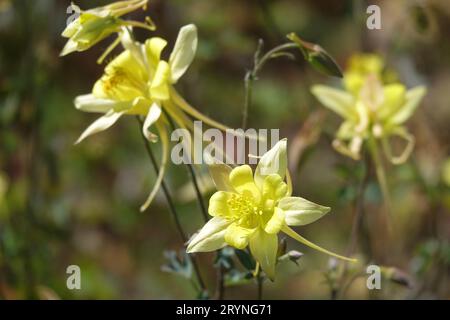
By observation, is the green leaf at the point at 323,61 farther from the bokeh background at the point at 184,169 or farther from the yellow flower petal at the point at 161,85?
the bokeh background at the point at 184,169

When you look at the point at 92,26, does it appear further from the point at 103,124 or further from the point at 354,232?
the point at 354,232

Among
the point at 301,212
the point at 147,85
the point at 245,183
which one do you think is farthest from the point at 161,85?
the point at 301,212

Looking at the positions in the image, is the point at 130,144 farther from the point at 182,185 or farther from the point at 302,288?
the point at 302,288

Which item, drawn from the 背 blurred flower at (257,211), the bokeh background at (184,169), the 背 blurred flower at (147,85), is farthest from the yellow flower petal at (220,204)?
the bokeh background at (184,169)

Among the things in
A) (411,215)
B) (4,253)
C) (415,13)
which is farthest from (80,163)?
(415,13)

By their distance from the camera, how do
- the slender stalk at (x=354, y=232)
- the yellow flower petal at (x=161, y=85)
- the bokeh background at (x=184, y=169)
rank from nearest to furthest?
the yellow flower petal at (x=161, y=85)
the slender stalk at (x=354, y=232)
the bokeh background at (x=184, y=169)

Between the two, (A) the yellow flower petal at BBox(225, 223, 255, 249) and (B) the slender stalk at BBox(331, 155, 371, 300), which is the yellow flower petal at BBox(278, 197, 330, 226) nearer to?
(A) the yellow flower petal at BBox(225, 223, 255, 249)
